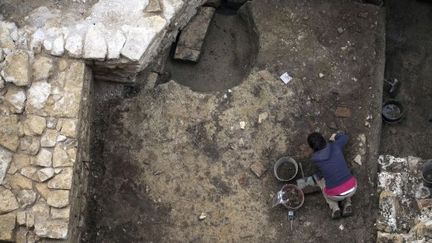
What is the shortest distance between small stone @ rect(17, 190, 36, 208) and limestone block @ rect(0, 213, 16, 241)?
15 cm

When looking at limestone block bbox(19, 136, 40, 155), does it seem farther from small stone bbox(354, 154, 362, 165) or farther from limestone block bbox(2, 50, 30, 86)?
small stone bbox(354, 154, 362, 165)

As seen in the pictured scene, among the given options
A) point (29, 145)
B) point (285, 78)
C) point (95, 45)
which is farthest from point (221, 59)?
point (29, 145)

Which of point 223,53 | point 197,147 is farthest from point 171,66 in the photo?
point 197,147

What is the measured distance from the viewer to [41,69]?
5965 mm

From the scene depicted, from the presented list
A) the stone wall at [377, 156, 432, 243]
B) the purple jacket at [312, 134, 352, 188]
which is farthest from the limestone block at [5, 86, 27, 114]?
the stone wall at [377, 156, 432, 243]

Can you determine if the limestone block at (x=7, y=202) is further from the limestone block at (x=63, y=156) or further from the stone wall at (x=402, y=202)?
the stone wall at (x=402, y=202)

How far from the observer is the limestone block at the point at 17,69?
5840 mm

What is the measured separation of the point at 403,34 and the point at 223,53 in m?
2.12

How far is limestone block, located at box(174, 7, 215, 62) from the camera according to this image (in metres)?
7.10

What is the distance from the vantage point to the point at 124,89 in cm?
682

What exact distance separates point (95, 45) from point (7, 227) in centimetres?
181

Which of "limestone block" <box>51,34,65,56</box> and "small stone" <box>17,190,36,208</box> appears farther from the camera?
"limestone block" <box>51,34,65,56</box>

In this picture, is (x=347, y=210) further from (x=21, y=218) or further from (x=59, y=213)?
(x=21, y=218)

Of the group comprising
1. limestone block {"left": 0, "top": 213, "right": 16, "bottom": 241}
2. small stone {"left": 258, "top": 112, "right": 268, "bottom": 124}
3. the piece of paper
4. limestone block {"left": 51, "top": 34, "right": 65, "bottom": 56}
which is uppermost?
limestone block {"left": 51, "top": 34, "right": 65, "bottom": 56}
